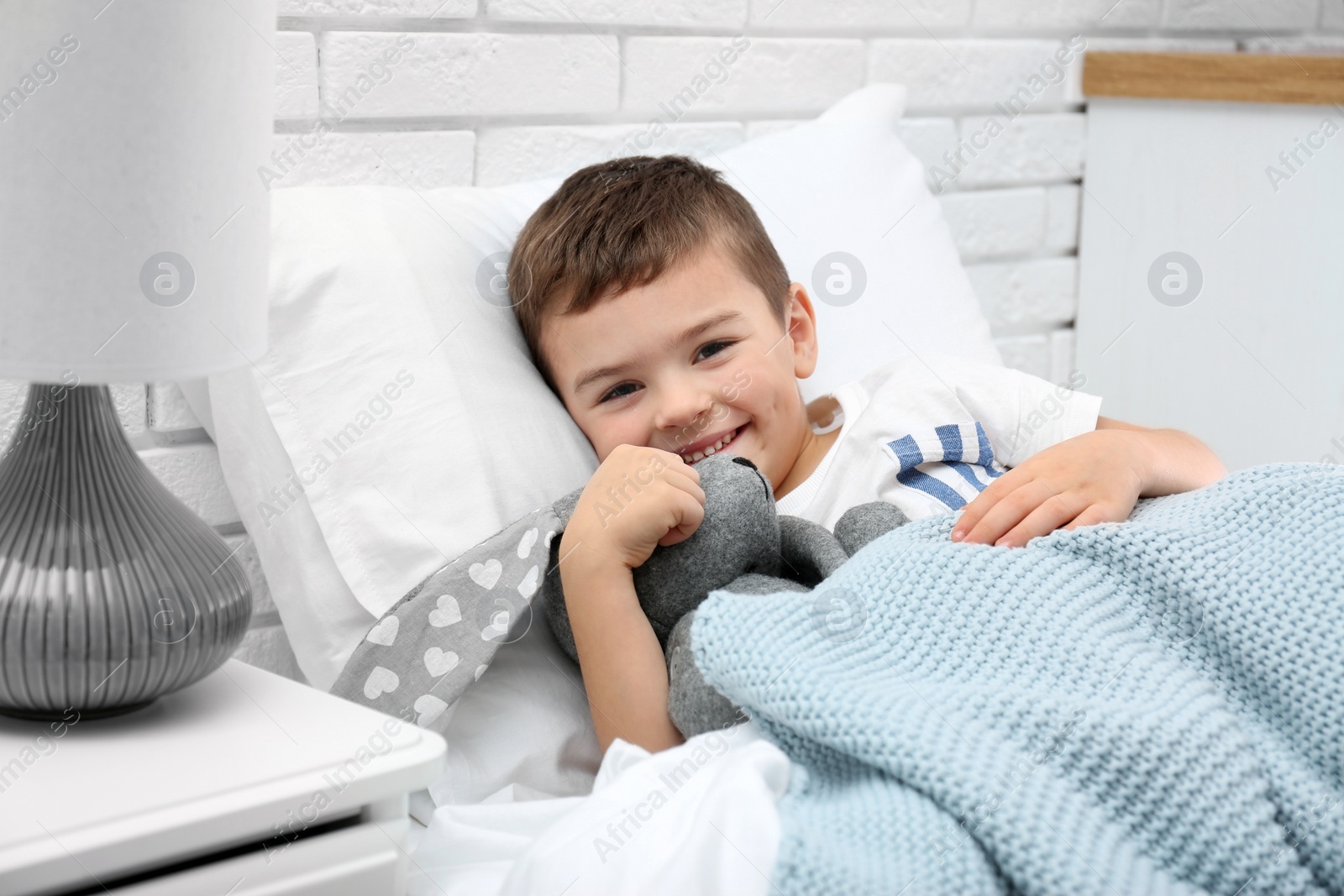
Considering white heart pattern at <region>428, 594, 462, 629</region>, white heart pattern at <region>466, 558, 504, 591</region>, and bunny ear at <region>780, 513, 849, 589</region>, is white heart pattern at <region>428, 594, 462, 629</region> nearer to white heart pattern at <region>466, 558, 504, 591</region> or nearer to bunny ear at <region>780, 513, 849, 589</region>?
white heart pattern at <region>466, 558, 504, 591</region>

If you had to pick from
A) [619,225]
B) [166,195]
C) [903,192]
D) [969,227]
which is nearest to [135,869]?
[166,195]

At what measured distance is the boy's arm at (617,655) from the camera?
35.1 inches

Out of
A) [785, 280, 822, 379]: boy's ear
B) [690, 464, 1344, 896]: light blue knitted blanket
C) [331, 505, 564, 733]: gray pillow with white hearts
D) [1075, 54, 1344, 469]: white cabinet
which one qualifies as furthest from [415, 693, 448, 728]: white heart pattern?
[1075, 54, 1344, 469]: white cabinet

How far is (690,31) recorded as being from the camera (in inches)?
59.4

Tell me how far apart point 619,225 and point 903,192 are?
50 cm

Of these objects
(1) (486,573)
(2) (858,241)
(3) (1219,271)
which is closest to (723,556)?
(1) (486,573)

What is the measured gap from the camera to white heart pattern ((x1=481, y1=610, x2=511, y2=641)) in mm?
906

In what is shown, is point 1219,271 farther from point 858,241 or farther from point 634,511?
point 634,511

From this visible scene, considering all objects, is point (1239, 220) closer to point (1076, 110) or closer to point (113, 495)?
point (1076, 110)

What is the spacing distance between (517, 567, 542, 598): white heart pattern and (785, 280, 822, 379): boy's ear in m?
0.42

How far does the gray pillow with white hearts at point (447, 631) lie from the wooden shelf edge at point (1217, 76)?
1239 mm

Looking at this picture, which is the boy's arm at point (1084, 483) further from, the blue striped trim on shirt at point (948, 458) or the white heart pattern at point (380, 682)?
the white heart pattern at point (380, 682)

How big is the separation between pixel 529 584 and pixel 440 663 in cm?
9

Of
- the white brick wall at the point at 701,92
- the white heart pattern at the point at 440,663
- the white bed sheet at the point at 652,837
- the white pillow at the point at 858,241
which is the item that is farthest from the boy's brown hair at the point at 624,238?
the white bed sheet at the point at 652,837
